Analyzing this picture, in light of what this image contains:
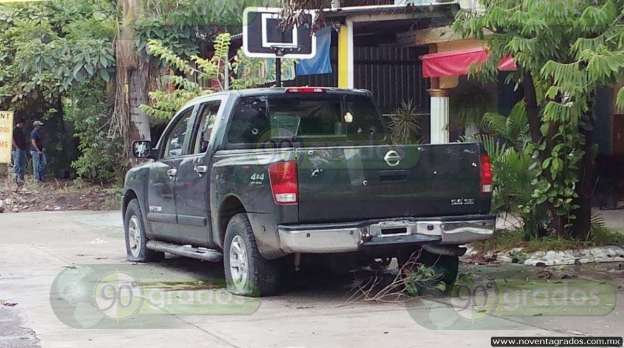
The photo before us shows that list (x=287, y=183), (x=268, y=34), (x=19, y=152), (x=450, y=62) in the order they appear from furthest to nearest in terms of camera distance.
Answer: (x=19, y=152) < (x=450, y=62) < (x=268, y=34) < (x=287, y=183)

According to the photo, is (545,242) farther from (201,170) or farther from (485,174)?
(201,170)

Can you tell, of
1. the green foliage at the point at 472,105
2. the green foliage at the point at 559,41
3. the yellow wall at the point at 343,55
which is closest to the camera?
the green foliage at the point at 559,41

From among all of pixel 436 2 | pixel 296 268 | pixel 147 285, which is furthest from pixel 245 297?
pixel 436 2

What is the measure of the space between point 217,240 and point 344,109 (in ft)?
6.42

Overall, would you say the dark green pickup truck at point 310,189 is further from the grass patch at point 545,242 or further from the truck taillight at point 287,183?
the grass patch at point 545,242

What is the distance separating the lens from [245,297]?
8922 mm

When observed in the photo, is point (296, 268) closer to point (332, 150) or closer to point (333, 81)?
point (332, 150)

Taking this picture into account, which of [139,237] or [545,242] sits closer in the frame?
[545,242]

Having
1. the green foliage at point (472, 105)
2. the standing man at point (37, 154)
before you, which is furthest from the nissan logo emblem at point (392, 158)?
the standing man at point (37, 154)

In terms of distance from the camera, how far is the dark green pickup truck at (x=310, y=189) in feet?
26.8

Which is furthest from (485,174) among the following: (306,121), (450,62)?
(450,62)

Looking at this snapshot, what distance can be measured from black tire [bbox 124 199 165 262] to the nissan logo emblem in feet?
13.8

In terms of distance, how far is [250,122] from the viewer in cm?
969

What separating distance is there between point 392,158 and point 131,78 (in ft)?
39.2
